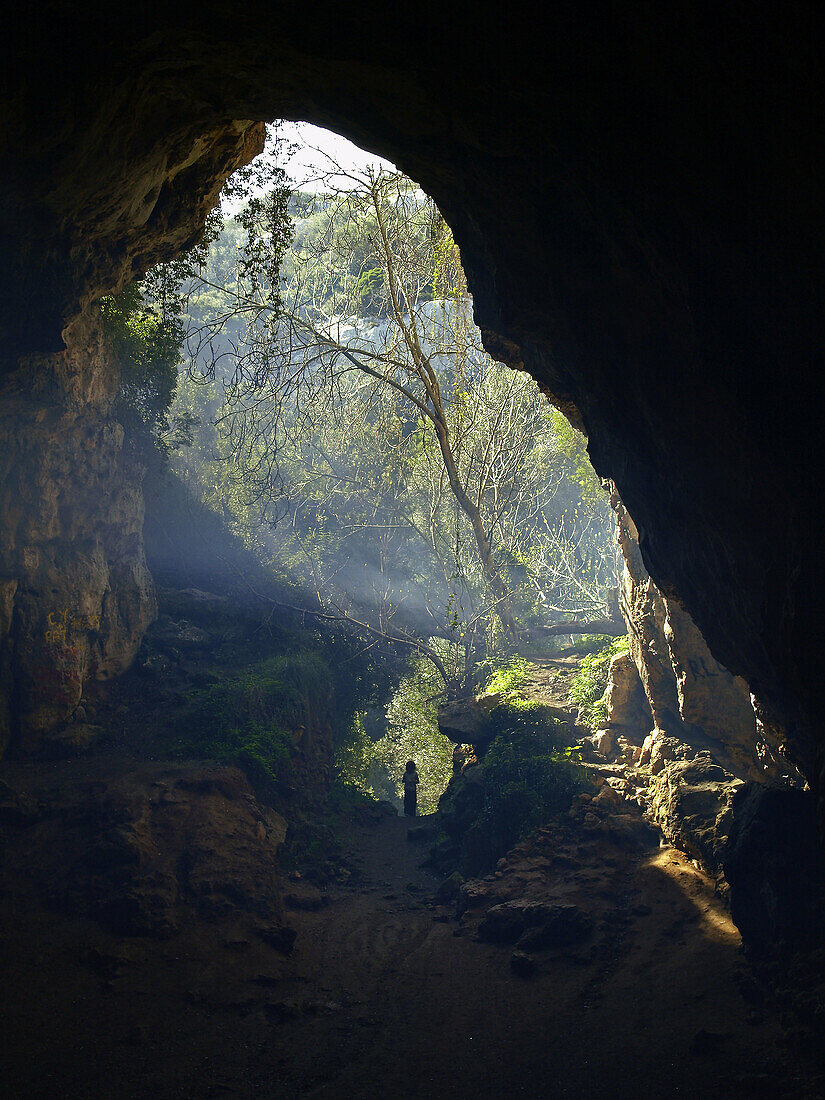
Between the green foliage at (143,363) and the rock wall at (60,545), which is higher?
the green foliage at (143,363)

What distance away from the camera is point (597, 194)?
5.29 meters

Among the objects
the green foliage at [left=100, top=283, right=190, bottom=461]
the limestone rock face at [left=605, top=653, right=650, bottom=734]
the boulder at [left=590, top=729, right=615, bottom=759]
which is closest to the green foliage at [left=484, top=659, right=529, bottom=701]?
the boulder at [left=590, top=729, right=615, bottom=759]

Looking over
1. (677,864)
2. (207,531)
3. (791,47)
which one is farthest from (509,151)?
(207,531)

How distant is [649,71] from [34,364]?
981cm

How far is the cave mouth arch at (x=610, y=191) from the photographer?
4070 mm

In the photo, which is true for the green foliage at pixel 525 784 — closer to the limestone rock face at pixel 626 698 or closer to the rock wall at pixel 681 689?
the limestone rock face at pixel 626 698

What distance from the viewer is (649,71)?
13.4 ft

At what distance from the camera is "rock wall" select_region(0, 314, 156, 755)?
1261 centimetres

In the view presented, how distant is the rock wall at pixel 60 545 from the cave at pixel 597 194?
392 centimetres

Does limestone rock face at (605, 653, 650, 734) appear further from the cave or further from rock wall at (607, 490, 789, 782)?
the cave

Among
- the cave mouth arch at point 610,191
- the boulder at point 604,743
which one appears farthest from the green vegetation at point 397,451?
the cave mouth arch at point 610,191

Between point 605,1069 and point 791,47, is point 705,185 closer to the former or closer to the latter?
point 791,47

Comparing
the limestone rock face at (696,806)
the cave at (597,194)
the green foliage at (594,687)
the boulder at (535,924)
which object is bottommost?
the boulder at (535,924)

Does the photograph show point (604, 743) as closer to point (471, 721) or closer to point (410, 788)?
point (471, 721)
